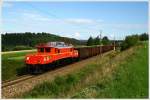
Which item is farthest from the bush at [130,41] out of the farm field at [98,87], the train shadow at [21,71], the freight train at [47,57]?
the farm field at [98,87]

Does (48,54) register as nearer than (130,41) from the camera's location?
Yes

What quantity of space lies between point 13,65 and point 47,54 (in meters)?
5.08

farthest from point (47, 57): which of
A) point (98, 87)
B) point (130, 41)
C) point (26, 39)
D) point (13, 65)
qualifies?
point (130, 41)

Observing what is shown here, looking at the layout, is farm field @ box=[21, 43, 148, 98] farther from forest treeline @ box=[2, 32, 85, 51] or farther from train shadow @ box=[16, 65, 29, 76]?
train shadow @ box=[16, 65, 29, 76]

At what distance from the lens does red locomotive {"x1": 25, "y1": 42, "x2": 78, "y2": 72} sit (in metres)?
21.6

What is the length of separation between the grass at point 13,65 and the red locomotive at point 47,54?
1.68 m

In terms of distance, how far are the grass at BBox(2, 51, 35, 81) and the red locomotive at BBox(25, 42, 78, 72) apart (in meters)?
1.68

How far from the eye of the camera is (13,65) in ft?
86.4

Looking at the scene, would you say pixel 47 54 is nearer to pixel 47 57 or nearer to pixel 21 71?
pixel 47 57

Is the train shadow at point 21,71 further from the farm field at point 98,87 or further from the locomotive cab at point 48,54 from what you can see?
the farm field at point 98,87

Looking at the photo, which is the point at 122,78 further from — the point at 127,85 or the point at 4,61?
the point at 4,61

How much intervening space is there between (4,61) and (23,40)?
6185 millimetres

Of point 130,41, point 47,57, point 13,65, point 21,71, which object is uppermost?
point 130,41

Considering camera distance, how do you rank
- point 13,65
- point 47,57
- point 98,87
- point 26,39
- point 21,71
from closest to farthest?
point 98,87, point 26,39, point 47,57, point 21,71, point 13,65
